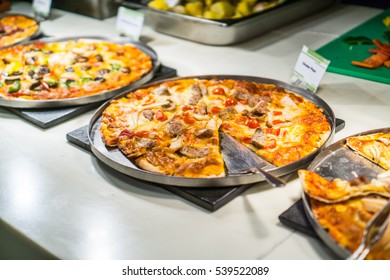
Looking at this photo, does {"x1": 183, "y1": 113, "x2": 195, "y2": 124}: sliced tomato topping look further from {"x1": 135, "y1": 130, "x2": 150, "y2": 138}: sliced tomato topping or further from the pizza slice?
A: the pizza slice

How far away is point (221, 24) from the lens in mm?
3012

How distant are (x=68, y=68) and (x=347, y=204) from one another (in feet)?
5.76

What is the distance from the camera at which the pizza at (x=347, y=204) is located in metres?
1.39

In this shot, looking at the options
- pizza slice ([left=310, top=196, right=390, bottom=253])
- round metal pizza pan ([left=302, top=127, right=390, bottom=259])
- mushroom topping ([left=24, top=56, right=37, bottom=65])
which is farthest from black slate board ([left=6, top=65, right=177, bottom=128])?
pizza slice ([left=310, top=196, right=390, bottom=253])

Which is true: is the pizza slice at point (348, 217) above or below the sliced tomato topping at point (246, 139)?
above

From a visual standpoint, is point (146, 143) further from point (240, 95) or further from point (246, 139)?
point (240, 95)

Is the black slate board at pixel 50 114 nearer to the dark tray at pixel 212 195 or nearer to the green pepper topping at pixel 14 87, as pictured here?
the green pepper topping at pixel 14 87

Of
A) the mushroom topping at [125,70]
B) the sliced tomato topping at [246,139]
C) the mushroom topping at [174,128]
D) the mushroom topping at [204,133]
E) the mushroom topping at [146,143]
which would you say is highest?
the sliced tomato topping at [246,139]

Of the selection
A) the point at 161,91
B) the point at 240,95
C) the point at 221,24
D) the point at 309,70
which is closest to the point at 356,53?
the point at 309,70

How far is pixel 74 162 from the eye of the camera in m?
2.01

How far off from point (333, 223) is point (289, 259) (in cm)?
16

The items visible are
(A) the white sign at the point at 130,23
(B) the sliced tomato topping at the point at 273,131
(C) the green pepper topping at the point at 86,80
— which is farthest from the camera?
(A) the white sign at the point at 130,23

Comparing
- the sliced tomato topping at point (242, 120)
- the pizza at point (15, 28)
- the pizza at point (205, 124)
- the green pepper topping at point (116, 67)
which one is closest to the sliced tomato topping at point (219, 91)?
the pizza at point (205, 124)

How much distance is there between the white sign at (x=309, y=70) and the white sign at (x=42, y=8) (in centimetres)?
208
